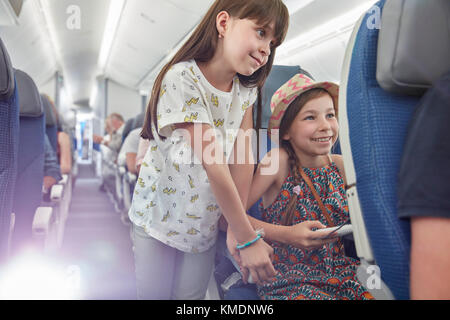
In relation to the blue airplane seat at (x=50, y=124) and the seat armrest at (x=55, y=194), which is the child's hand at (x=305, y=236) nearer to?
the seat armrest at (x=55, y=194)

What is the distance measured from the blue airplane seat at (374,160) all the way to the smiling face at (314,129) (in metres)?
0.25

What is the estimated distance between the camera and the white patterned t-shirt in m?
0.84

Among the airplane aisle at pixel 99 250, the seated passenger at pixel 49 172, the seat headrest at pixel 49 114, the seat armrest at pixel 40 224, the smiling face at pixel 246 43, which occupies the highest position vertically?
the smiling face at pixel 246 43

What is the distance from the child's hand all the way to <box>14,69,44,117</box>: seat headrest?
1.13m

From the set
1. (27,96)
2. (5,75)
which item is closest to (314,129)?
(5,75)

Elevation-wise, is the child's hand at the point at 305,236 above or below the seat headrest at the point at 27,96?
below

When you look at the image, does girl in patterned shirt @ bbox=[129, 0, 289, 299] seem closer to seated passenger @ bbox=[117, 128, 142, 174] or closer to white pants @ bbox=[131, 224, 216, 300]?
white pants @ bbox=[131, 224, 216, 300]

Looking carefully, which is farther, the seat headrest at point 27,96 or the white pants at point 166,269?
the seat headrest at point 27,96

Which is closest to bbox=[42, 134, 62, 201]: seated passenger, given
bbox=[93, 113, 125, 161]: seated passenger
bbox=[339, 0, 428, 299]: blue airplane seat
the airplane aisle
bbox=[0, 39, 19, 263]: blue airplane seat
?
the airplane aisle

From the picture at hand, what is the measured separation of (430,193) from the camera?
0.58 metres

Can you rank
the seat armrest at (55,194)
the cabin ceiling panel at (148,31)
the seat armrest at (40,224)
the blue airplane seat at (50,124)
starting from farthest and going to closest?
the blue airplane seat at (50,124)
the seat armrest at (55,194)
the seat armrest at (40,224)
the cabin ceiling panel at (148,31)

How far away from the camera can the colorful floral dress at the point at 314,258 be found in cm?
93

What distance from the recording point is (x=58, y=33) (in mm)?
1274

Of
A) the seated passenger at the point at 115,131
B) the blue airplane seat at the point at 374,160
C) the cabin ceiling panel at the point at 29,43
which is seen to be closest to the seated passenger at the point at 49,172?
the cabin ceiling panel at the point at 29,43
